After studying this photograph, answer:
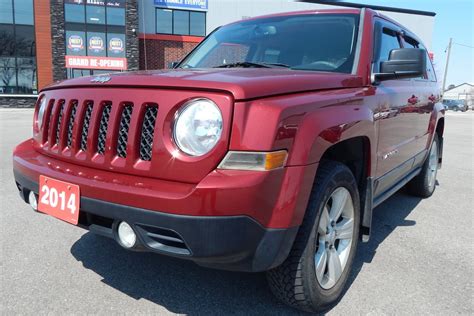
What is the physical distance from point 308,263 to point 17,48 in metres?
26.8

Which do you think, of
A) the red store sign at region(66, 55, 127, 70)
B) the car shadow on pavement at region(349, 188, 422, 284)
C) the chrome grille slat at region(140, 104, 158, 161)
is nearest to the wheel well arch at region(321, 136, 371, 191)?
the car shadow on pavement at region(349, 188, 422, 284)

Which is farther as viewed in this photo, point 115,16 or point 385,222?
point 115,16

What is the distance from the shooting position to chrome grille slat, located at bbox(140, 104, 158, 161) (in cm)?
194

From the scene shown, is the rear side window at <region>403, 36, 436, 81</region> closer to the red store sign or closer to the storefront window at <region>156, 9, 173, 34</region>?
the red store sign

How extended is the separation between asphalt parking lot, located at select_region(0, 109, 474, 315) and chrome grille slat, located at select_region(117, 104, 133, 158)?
91 cm

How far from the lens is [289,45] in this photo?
3029 mm

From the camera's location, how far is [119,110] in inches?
80.0

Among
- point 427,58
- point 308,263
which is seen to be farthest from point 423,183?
point 308,263

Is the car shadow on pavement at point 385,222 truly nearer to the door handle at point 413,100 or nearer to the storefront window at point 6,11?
the door handle at point 413,100

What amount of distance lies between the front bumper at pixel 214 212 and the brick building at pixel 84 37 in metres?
23.8

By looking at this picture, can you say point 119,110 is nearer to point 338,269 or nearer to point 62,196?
point 62,196

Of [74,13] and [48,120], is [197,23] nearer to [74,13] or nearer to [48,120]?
[74,13]

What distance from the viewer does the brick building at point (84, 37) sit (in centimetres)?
2405

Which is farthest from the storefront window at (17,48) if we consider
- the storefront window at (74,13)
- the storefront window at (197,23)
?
the storefront window at (197,23)
